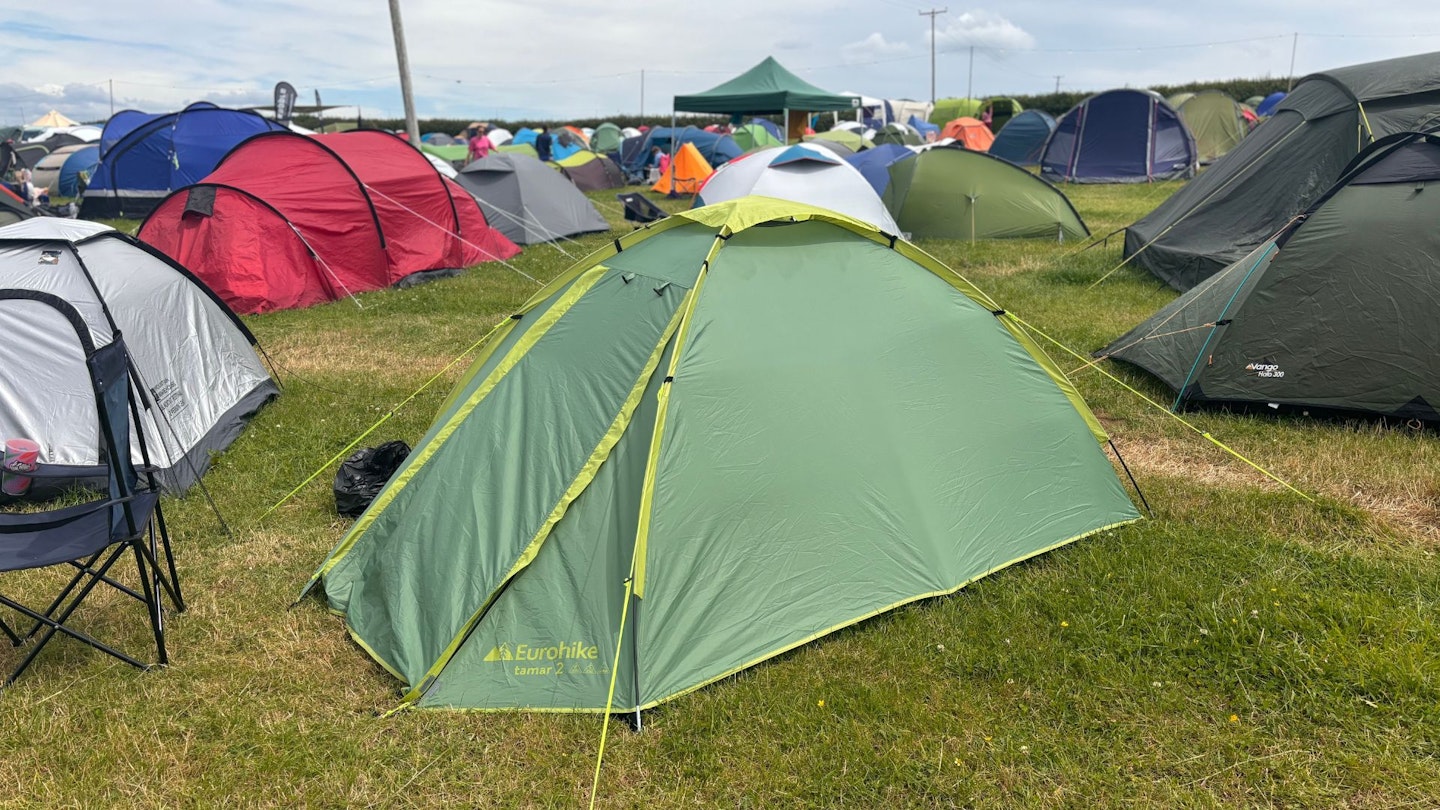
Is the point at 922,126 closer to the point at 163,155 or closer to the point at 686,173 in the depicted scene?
the point at 686,173

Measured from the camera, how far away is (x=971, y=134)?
2912 centimetres

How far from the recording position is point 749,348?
12.3 feet

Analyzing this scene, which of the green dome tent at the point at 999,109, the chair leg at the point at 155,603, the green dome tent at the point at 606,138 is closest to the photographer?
the chair leg at the point at 155,603

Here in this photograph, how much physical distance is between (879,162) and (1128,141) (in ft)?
25.6

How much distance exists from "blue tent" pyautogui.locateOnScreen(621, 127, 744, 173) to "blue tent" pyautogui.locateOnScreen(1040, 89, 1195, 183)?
26.0ft

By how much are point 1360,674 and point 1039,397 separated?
1621mm

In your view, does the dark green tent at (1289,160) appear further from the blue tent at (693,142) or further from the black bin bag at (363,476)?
the blue tent at (693,142)

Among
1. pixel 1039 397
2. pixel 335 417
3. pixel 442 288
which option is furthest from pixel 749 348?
pixel 442 288

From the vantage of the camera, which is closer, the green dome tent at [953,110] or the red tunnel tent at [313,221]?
the red tunnel tent at [313,221]

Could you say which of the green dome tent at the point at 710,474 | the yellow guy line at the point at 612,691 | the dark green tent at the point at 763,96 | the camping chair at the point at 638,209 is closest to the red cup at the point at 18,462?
the green dome tent at the point at 710,474

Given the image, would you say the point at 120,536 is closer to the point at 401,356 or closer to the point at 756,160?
the point at 401,356

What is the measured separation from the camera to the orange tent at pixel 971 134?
28.8m

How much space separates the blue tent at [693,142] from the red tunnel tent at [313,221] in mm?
10561

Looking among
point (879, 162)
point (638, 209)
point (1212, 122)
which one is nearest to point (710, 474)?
point (879, 162)
